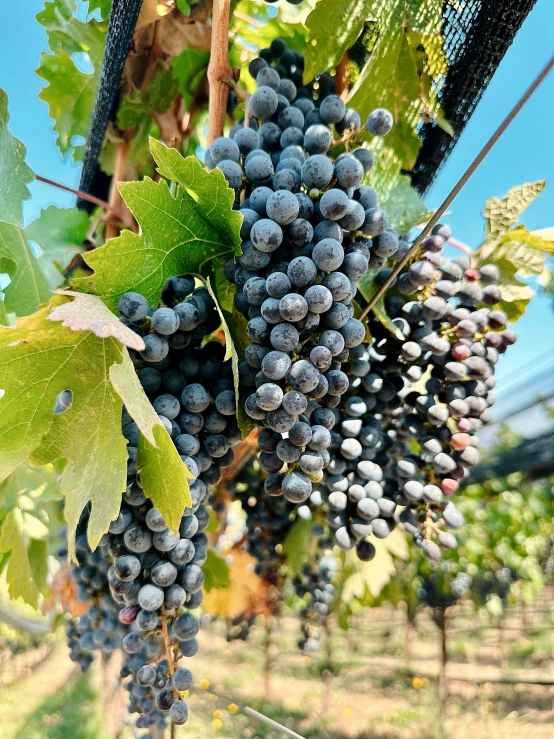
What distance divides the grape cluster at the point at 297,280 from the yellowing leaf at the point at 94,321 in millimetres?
193

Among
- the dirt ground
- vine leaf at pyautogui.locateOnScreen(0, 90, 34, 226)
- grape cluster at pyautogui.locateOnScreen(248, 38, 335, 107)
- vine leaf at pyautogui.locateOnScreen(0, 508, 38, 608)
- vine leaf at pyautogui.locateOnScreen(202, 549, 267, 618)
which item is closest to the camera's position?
vine leaf at pyautogui.locateOnScreen(0, 90, 34, 226)

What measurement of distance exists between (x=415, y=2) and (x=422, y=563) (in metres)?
6.09

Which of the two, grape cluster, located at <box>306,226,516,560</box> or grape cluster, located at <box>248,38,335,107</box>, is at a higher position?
grape cluster, located at <box>248,38,335,107</box>

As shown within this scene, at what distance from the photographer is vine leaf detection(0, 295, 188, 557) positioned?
717mm

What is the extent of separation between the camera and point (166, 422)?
77cm

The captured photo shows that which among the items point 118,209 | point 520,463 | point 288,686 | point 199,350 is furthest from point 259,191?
point 288,686

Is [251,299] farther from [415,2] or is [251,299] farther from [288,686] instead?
[288,686]

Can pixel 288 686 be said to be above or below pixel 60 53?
below

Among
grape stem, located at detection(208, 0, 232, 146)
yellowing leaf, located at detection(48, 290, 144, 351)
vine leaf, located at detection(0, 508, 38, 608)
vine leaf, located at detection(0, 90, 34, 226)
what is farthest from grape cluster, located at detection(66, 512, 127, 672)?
grape stem, located at detection(208, 0, 232, 146)

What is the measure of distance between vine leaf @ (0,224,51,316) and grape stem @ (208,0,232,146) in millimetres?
418

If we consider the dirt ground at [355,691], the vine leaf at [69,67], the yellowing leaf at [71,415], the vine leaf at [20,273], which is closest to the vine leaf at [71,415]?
the yellowing leaf at [71,415]

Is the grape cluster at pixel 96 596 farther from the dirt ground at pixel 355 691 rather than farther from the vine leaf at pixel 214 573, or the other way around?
the dirt ground at pixel 355 691

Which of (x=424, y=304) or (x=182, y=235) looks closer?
(x=182, y=235)

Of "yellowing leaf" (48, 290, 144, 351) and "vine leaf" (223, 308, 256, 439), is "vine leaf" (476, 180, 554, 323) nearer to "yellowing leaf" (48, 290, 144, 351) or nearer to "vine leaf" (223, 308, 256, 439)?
"vine leaf" (223, 308, 256, 439)
